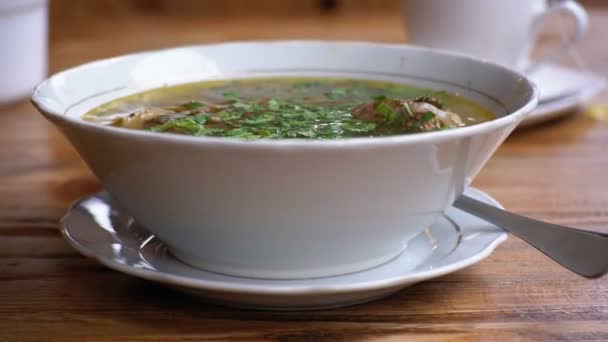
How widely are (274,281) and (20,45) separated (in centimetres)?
144

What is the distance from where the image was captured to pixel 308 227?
931mm

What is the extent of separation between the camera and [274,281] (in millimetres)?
988

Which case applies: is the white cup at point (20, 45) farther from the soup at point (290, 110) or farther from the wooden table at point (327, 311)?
the soup at point (290, 110)

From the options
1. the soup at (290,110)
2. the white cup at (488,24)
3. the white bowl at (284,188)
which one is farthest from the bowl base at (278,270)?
the white cup at (488,24)

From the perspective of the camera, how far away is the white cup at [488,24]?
85.0 inches

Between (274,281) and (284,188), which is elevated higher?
(284,188)

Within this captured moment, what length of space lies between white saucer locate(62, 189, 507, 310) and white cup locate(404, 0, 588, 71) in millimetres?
1003

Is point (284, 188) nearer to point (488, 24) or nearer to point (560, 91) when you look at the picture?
point (560, 91)

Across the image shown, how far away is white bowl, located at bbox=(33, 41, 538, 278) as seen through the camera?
86cm

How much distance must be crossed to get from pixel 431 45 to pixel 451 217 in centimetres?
110

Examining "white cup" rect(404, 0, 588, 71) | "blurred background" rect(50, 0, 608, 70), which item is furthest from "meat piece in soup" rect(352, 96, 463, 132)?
"blurred background" rect(50, 0, 608, 70)

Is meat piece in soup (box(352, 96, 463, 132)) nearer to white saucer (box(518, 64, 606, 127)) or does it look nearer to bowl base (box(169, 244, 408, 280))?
bowl base (box(169, 244, 408, 280))

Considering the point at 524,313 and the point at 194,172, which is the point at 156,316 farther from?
the point at 524,313

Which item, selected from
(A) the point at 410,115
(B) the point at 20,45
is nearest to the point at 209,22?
(B) the point at 20,45
